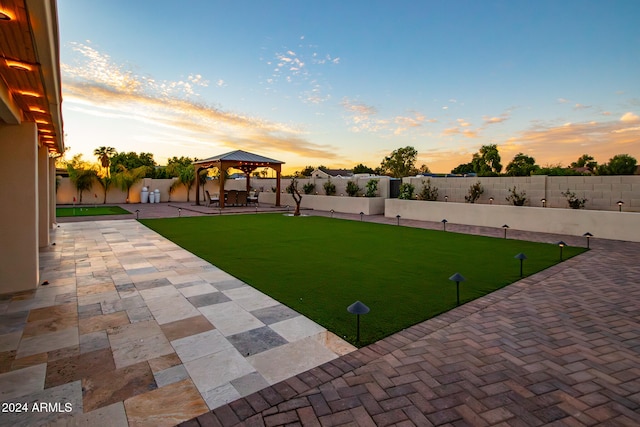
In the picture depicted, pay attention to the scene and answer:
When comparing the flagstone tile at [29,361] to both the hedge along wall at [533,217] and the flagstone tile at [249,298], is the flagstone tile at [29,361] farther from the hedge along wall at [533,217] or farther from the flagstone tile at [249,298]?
the hedge along wall at [533,217]

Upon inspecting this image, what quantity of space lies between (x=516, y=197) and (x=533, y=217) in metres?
1.01

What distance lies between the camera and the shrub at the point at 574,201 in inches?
358

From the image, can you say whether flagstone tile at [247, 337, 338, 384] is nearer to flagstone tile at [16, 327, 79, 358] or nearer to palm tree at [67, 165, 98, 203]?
flagstone tile at [16, 327, 79, 358]

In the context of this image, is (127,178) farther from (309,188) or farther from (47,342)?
(47,342)

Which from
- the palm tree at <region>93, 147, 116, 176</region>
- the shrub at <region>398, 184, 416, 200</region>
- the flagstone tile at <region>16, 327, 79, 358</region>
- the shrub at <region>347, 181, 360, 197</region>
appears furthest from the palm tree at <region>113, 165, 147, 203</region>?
the flagstone tile at <region>16, 327, 79, 358</region>

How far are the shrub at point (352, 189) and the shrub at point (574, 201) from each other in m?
8.65

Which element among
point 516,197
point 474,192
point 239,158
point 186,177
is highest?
point 239,158

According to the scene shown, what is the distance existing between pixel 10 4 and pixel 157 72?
499 inches

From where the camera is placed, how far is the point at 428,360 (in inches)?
98.7

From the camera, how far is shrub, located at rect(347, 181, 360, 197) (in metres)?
16.1

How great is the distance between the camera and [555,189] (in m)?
9.76

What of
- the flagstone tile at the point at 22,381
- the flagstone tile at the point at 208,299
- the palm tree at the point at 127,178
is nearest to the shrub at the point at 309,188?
the palm tree at the point at 127,178

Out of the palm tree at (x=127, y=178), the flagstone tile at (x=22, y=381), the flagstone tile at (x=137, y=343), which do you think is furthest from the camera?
the palm tree at (x=127, y=178)

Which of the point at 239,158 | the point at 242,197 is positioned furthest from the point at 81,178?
the point at 242,197
